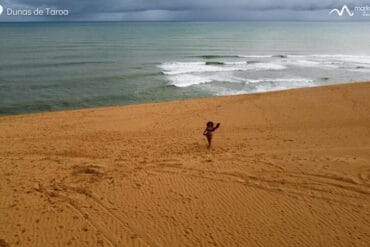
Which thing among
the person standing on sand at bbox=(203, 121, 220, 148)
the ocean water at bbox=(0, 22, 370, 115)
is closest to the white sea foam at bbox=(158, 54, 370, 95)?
the ocean water at bbox=(0, 22, 370, 115)

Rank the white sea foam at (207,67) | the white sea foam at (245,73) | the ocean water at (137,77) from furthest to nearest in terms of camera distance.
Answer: the white sea foam at (207,67) < the white sea foam at (245,73) < the ocean water at (137,77)

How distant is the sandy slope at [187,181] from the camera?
7047mm

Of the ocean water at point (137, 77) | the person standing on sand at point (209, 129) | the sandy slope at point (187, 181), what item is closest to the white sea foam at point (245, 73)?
the ocean water at point (137, 77)

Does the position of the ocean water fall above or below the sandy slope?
above

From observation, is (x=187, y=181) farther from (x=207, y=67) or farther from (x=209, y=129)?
(x=207, y=67)

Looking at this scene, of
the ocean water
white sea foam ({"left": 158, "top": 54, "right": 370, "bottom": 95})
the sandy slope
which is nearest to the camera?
the sandy slope

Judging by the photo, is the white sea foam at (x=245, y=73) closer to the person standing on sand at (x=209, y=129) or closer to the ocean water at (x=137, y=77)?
the ocean water at (x=137, y=77)

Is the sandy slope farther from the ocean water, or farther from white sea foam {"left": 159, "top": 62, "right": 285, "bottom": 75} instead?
white sea foam {"left": 159, "top": 62, "right": 285, "bottom": 75}

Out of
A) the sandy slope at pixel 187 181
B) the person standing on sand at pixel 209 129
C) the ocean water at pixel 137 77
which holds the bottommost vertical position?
the sandy slope at pixel 187 181

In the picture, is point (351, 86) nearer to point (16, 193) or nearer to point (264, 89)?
point (264, 89)

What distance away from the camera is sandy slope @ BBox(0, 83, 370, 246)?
277 inches

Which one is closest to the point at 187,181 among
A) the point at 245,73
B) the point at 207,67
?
the point at 245,73

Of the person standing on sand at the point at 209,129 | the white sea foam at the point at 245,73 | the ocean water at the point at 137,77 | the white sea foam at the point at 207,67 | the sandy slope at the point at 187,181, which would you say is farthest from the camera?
the white sea foam at the point at 207,67

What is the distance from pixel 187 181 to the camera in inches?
356
